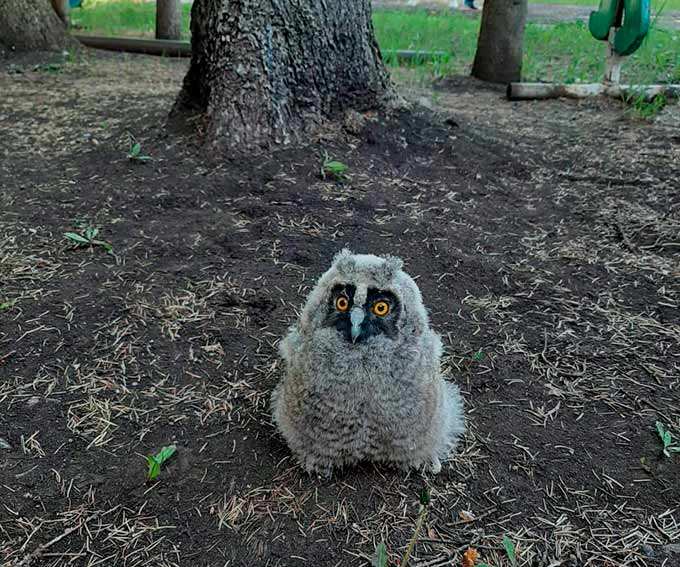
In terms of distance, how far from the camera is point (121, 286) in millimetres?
3812

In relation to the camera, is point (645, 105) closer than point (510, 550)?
No

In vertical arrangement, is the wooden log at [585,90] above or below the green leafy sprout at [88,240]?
above

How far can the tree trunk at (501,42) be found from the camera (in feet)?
28.6

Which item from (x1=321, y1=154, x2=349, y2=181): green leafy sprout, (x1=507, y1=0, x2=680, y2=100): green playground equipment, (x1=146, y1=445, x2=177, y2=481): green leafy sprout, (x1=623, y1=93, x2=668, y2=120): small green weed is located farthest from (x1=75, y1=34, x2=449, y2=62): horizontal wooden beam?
(x1=146, y1=445, x2=177, y2=481): green leafy sprout

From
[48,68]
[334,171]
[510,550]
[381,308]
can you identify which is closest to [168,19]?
[48,68]

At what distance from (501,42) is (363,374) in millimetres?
7876

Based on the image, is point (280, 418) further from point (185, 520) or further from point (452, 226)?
point (452, 226)

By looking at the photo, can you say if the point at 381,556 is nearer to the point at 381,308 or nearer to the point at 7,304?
the point at 381,308

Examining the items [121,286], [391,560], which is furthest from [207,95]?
[391,560]

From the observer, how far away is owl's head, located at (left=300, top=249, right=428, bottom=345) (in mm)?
2311

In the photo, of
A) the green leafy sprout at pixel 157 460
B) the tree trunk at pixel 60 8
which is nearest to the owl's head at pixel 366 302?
the green leafy sprout at pixel 157 460

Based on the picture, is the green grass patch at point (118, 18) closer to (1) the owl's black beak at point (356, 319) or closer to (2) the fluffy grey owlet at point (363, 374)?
(2) the fluffy grey owlet at point (363, 374)

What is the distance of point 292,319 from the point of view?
3.60 metres

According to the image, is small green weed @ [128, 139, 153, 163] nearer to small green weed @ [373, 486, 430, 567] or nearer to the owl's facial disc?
the owl's facial disc
